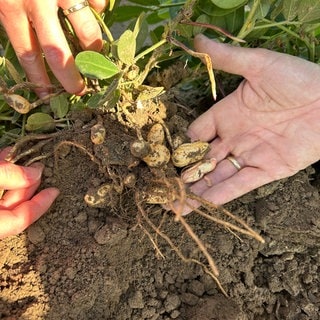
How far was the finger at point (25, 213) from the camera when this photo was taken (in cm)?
115

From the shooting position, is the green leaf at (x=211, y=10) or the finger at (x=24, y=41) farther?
the green leaf at (x=211, y=10)

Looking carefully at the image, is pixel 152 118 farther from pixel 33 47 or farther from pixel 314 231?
pixel 314 231

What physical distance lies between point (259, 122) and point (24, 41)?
67 cm

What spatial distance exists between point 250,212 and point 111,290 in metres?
0.45

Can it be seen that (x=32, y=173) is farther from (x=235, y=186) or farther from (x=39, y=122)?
(x=235, y=186)

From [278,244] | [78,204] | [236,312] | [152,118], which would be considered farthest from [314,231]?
[78,204]

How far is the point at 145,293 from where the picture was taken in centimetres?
125

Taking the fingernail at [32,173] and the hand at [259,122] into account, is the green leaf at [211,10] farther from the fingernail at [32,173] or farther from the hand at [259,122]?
the fingernail at [32,173]

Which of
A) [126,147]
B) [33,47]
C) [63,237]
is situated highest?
[33,47]

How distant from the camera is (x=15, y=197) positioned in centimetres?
122

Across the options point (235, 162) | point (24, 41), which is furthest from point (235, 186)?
point (24, 41)

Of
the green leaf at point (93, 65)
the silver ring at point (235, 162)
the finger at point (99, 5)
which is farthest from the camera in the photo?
the silver ring at point (235, 162)

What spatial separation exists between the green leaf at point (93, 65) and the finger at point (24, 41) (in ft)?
0.57

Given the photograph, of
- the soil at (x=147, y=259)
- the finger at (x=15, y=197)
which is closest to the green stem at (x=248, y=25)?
the soil at (x=147, y=259)
